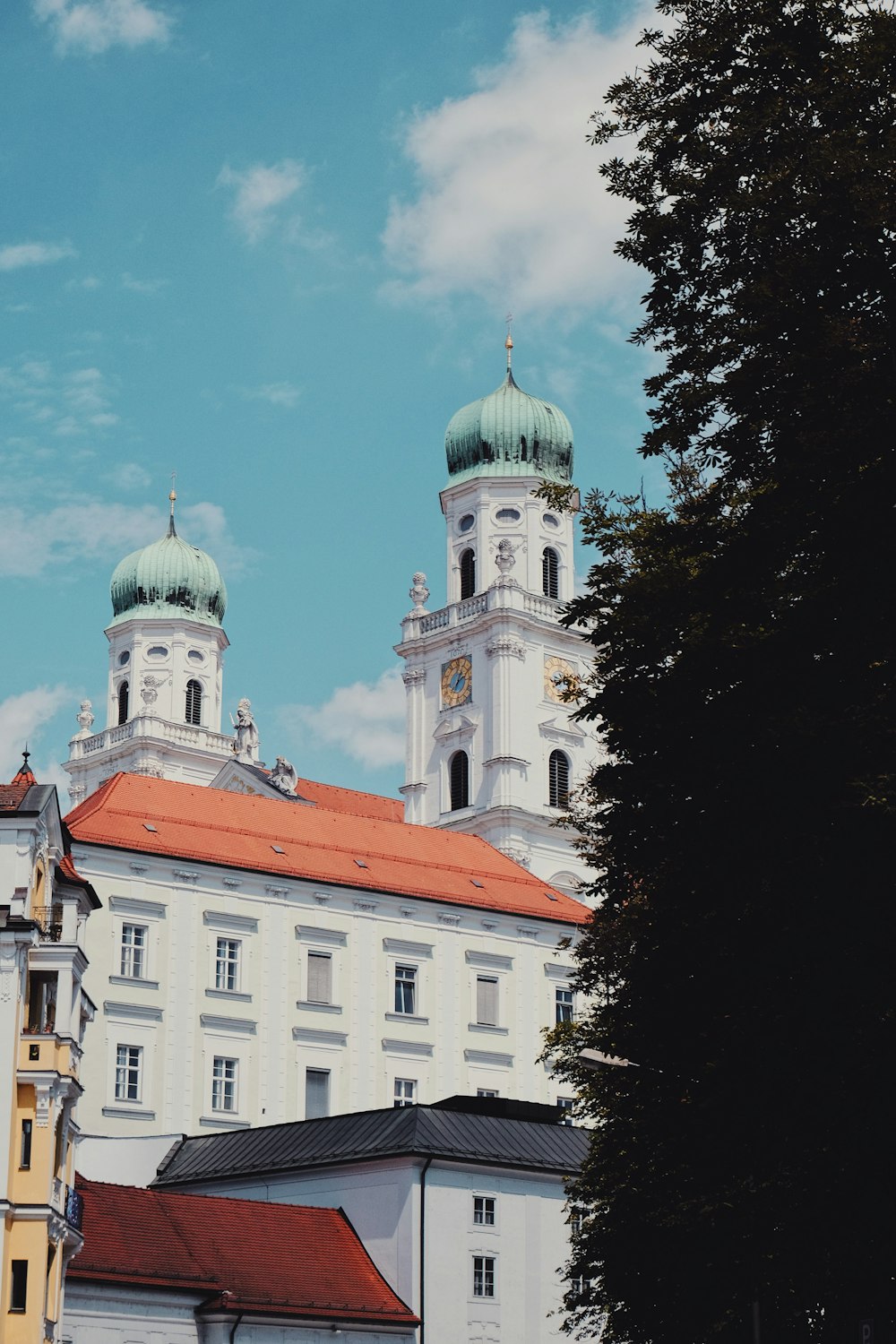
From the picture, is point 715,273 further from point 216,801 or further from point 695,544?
point 216,801

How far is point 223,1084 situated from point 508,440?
178 ft

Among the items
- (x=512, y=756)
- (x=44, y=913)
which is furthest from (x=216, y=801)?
(x=44, y=913)

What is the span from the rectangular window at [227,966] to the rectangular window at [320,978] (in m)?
2.61

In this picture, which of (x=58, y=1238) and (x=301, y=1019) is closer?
(x=58, y=1238)

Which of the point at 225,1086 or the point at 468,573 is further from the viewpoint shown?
the point at 468,573

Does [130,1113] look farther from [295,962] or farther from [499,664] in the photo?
[499,664]

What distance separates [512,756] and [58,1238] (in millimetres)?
61996

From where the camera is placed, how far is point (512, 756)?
9844 cm

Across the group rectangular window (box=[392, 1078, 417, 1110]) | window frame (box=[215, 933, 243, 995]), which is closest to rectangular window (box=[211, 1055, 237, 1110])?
window frame (box=[215, 933, 243, 995])

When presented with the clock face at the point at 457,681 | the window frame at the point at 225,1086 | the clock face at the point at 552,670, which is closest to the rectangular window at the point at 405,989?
the window frame at the point at 225,1086

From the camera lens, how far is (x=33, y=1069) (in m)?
36.6

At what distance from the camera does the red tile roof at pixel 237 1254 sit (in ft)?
147

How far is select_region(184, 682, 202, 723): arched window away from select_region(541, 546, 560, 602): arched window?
32157 mm

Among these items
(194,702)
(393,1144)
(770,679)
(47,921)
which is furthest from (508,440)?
(770,679)
